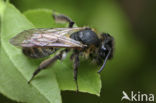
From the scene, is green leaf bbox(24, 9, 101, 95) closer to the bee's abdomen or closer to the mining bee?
the mining bee

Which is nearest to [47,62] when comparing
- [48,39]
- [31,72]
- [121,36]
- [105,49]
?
[31,72]

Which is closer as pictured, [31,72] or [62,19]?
[31,72]

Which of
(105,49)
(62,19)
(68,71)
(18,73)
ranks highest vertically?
(62,19)

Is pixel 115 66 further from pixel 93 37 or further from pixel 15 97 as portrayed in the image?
pixel 15 97

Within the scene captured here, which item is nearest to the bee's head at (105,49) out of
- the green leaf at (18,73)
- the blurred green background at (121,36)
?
the green leaf at (18,73)

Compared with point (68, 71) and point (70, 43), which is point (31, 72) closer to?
point (68, 71)

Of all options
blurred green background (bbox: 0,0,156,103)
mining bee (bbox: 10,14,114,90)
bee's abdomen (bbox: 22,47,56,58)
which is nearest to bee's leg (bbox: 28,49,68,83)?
mining bee (bbox: 10,14,114,90)
